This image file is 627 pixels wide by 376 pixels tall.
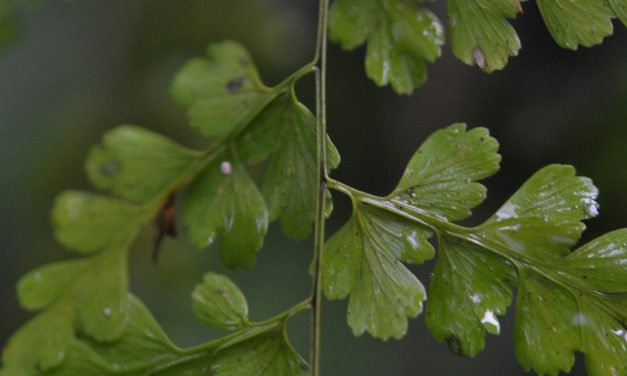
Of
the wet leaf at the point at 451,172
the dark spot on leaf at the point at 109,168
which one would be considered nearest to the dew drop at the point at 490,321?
the wet leaf at the point at 451,172

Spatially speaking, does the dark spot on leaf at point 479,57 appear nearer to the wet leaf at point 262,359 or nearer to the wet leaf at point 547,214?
the wet leaf at point 547,214

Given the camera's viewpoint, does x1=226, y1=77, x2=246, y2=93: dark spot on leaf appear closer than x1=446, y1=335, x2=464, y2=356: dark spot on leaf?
No

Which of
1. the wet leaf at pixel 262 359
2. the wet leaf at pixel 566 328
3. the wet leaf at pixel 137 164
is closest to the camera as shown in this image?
the wet leaf at pixel 566 328

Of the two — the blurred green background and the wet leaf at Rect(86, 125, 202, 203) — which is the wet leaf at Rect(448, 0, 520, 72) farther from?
the wet leaf at Rect(86, 125, 202, 203)

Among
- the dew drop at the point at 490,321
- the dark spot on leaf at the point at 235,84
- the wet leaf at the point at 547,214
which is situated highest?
the dark spot on leaf at the point at 235,84

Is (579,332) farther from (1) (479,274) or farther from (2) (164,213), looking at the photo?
(2) (164,213)

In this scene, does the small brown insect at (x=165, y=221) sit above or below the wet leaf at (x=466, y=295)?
above

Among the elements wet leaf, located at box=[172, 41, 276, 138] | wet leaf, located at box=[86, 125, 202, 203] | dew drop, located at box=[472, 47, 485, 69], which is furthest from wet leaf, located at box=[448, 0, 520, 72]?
wet leaf, located at box=[86, 125, 202, 203]
